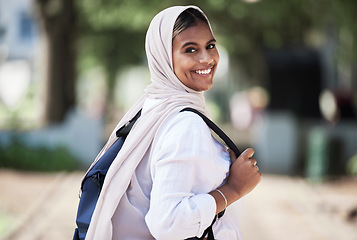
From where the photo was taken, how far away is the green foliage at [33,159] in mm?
11438

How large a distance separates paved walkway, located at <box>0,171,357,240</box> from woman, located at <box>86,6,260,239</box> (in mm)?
4875

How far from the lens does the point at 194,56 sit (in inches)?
81.4

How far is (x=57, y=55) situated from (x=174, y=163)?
12666 mm

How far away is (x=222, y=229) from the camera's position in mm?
2070

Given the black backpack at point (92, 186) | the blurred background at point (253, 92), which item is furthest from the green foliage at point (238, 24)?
the black backpack at point (92, 186)

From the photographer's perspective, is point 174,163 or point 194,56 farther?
point 194,56

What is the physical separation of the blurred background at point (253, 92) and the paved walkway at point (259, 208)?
0.18m

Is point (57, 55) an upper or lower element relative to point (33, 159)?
upper

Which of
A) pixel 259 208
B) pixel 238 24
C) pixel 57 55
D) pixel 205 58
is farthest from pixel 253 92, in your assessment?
pixel 205 58

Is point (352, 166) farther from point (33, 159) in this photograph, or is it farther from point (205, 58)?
point (205, 58)

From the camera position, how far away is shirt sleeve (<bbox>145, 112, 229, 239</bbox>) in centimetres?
183

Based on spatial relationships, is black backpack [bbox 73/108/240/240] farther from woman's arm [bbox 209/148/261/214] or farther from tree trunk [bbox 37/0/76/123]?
tree trunk [bbox 37/0/76/123]

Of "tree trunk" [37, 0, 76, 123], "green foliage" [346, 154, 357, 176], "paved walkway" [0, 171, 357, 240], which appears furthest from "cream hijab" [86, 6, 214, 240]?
"tree trunk" [37, 0, 76, 123]

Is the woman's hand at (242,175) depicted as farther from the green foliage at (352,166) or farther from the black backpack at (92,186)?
the green foliage at (352,166)
